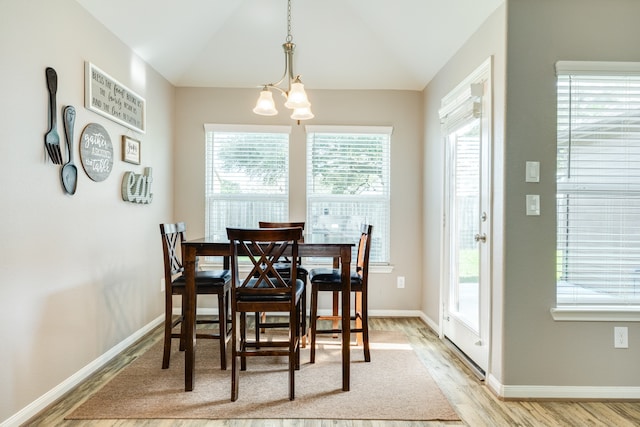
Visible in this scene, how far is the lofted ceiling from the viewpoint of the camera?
2836 millimetres

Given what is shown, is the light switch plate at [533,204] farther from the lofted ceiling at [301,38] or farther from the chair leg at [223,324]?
the chair leg at [223,324]

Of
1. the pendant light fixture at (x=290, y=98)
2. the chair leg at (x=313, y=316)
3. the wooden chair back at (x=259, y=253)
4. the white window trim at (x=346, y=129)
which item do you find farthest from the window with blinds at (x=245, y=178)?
the wooden chair back at (x=259, y=253)

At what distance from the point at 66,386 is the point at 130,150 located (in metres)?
1.75

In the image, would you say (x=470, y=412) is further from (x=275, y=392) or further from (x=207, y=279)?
(x=207, y=279)

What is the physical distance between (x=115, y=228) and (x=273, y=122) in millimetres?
1904

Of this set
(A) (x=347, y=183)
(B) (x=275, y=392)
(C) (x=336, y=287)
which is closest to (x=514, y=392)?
(C) (x=336, y=287)

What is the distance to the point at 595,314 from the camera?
86.8 inches

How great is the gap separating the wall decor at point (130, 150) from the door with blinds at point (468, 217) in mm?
2650

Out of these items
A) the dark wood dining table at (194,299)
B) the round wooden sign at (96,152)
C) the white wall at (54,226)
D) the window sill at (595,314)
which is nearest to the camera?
the white wall at (54,226)

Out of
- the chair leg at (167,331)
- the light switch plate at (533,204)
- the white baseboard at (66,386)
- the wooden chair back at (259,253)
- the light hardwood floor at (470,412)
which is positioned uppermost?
the light switch plate at (533,204)

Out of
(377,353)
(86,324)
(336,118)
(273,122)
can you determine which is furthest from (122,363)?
(336,118)

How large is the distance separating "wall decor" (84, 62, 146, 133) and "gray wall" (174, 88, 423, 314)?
76cm

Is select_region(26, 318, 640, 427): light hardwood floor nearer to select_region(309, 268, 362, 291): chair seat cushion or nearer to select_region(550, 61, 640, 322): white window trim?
select_region(550, 61, 640, 322): white window trim

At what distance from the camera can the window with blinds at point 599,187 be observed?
2.25 metres
